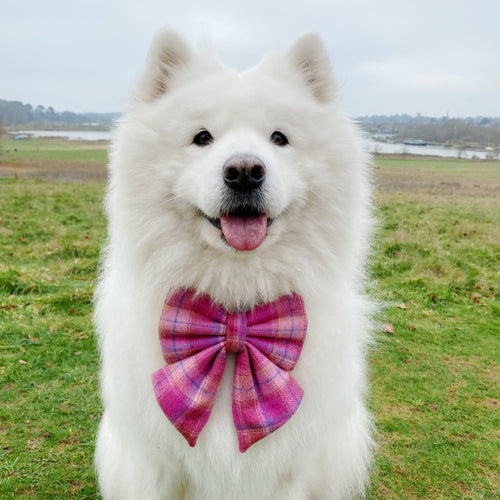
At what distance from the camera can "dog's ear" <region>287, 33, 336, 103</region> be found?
7.22ft

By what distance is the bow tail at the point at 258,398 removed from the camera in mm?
1972

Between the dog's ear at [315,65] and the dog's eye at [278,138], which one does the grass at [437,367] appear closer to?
the dog's eye at [278,138]

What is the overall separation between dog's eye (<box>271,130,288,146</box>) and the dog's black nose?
27 cm

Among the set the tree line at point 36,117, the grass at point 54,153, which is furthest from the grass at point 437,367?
the tree line at point 36,117

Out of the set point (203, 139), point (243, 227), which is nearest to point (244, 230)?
point (243, 227)

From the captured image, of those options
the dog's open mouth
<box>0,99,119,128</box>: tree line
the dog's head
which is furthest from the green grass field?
<box>0,99,119,128</box>: tree line

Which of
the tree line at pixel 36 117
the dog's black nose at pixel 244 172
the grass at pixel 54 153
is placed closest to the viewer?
the dog's black nose at pixel 244 172

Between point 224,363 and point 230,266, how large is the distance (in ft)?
1.44

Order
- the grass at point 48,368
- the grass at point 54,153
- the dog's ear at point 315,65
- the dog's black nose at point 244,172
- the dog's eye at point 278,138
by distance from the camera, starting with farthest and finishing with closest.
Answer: the grass at point 54,153
the grass at point 48,368
the dog's ear at point 315,65
the dog's eye at point 278,138
the dog's black nose at point 244,172

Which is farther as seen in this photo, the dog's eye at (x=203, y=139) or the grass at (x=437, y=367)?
the grass at (x=437, y=367)

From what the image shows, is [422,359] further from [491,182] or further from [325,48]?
[491,182]

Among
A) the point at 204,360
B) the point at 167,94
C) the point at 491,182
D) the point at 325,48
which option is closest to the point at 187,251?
the point at 204,360

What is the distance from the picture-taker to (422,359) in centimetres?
428

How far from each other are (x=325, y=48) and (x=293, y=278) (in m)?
1.18
